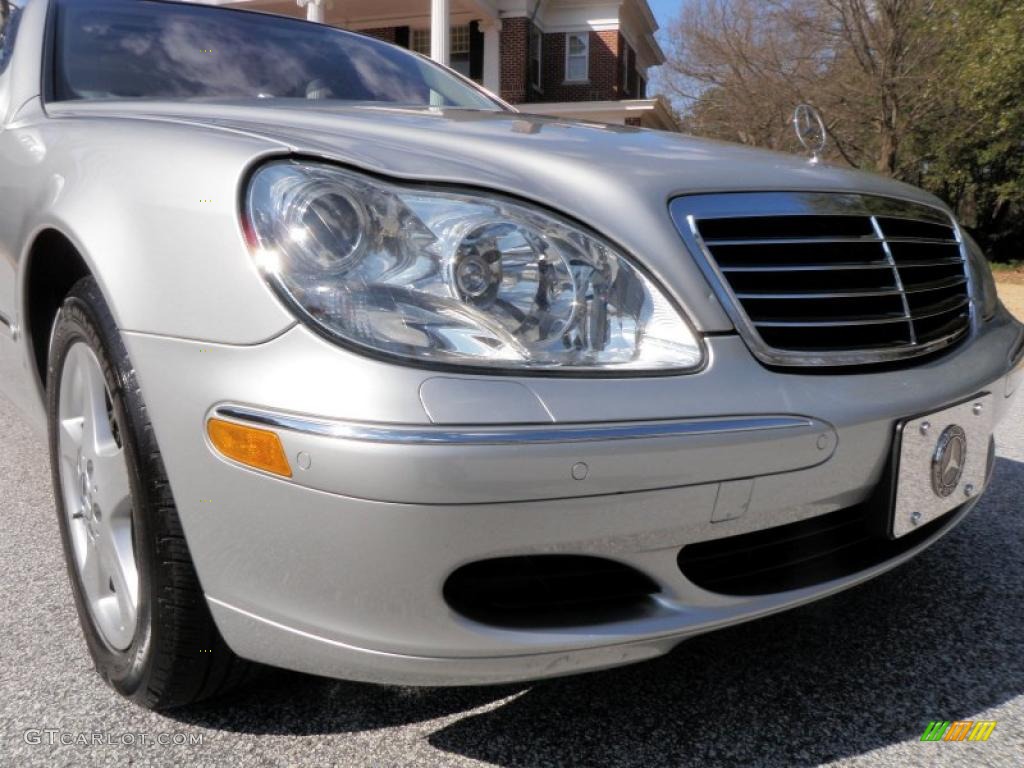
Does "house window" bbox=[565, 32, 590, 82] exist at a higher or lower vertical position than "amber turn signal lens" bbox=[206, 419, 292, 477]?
higher

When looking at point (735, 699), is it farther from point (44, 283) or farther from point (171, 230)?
point (44, 283)

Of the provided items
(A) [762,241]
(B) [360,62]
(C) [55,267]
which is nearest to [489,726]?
(A) [762,241]

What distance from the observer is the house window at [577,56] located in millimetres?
23516

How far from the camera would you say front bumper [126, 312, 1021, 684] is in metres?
1.25

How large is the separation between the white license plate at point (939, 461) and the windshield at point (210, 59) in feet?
5.77

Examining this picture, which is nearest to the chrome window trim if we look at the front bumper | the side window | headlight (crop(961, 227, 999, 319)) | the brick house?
the front bumper

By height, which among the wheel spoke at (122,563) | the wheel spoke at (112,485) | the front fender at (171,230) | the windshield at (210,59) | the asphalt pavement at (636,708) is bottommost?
the asphalt pavement at (636,708)

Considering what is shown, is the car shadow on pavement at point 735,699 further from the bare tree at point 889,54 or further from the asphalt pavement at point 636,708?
the bare tree at point 889,54

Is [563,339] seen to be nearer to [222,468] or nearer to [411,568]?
[411,568]

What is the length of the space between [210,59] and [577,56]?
22423 millimetres

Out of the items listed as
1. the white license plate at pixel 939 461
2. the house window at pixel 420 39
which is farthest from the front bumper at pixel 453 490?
the house window at pixel 420 39

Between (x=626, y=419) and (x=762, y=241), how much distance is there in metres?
0.49

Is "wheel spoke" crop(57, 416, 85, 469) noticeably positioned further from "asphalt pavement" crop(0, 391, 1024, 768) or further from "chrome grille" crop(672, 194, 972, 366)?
"chrome grille" crop(672, 194, 972, 366)

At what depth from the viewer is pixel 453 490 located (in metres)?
1.24
